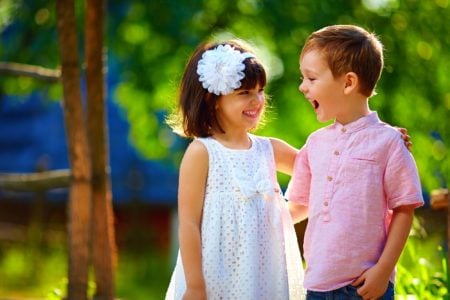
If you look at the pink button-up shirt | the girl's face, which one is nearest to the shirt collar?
the pink button-up shirt

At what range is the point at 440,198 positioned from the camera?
17.9 feet

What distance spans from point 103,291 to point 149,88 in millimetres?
3660

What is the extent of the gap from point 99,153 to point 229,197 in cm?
279

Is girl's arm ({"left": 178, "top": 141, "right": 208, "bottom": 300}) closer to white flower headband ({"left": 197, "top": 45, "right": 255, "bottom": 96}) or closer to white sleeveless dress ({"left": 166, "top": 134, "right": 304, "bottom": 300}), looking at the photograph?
white sleeveless dress ({"left": 166, "top": 134, "right": 304, "bottom": 300})

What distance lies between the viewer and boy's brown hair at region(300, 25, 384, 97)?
11.1 ft

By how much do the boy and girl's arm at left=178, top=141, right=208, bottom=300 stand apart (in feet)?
1.07

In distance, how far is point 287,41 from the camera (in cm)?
861

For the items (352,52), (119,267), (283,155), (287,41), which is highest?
(287,41)

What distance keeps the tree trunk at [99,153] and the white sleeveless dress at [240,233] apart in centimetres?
254

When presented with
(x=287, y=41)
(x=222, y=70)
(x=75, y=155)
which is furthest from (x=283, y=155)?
(x=287, y=41)

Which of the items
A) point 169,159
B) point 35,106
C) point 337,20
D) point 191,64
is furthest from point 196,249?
point 35,106

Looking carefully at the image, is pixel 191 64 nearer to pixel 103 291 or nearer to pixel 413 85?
pixel 103 291

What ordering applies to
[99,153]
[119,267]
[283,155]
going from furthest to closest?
[119,267], [99,153], [283,155]

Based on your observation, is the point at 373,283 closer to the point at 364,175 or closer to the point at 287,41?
the point at 364,175
